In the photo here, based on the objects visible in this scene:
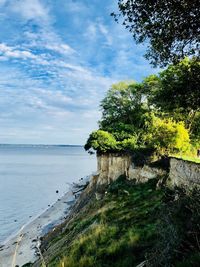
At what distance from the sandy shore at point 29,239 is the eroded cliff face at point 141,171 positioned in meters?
10.2

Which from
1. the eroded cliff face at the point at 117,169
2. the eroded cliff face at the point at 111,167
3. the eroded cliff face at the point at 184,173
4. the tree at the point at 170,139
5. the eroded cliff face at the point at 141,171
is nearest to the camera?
the eroded cliff face at the point at 184,173

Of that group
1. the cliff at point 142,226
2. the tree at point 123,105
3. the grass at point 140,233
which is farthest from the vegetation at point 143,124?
the grass at point 140,233

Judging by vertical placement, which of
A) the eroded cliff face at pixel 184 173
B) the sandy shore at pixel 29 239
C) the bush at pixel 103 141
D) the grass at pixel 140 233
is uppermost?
the bush at pixel 103 141

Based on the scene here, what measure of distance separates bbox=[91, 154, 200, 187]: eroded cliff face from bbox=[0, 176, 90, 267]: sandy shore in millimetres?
10224

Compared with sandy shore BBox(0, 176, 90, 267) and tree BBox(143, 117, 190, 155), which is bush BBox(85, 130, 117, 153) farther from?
sandy shore BBox(0, 176, 90, 267)

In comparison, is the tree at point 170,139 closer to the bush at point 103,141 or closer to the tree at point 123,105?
the bush at point 103,141

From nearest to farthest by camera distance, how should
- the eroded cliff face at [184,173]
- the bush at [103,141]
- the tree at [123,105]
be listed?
the eroded cliff face at [184,173] → the bush at [103,141] → the tree at [123,105]

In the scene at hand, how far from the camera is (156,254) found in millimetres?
8797

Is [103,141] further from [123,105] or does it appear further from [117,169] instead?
[123,105]

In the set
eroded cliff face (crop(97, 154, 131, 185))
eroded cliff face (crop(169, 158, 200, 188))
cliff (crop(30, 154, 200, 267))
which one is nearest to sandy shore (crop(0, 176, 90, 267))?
cliff (crop(30, 154, 200, 267))

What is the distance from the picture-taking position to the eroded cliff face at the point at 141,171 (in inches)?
814

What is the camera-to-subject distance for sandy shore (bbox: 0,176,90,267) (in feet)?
111

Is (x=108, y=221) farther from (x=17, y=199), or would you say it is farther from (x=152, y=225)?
(x=17, y=199)

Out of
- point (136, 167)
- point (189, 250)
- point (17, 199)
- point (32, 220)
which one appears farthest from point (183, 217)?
point (17, 199)
